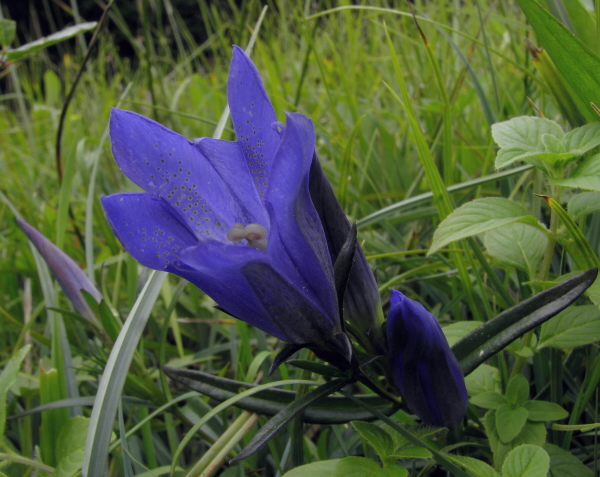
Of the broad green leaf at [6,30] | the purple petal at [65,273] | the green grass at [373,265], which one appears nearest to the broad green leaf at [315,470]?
the green grass at [373,265]

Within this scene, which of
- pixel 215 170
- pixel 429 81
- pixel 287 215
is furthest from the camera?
pixel 429 81

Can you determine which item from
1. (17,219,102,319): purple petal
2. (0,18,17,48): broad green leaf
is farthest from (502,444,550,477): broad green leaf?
(0,18,17,48): broad green leaf

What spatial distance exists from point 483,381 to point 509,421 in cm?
10

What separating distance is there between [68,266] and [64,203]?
222 mm

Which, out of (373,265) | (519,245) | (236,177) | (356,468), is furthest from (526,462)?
(373,265)

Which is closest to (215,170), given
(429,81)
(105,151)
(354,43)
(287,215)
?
(287,215)

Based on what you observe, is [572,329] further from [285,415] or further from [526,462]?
[285,415]

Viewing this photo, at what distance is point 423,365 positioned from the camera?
57 cm

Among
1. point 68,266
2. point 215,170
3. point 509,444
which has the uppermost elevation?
point 215,170

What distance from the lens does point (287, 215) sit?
1.59 ft

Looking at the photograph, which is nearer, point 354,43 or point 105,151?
point 354,43

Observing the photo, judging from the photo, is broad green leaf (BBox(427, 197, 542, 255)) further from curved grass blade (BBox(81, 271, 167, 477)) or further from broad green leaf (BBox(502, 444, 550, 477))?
curved grass blade (BBox(81, 271, 167, 477))

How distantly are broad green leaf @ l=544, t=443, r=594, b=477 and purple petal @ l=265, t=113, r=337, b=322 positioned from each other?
0.99 feet

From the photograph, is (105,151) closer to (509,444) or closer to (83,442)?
(83,442)
